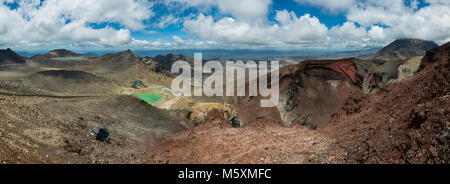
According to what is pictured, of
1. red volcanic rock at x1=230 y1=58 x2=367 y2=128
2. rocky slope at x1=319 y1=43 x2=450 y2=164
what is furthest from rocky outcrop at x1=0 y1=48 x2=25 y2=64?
rocky slope at x1=319 y1=43 x2=450 y2=164

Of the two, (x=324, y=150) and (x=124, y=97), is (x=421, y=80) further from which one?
(x=124, y=97)

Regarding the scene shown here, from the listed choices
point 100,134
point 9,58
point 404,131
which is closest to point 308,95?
point 404,131

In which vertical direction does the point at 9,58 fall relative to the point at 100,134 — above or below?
above

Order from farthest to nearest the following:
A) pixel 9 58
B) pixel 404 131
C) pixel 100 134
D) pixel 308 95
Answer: pixel 9 58 → pixel 308 95 → pixel 100 134 → pixel 404 131

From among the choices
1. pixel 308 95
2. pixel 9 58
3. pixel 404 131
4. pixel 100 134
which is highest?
pixel 9 58

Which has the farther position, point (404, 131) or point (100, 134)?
point (100, 134)

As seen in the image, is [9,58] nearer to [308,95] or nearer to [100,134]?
[100,134]

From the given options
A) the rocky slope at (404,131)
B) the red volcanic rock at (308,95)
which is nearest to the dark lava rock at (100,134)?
the red volcanic rock at (308,95)

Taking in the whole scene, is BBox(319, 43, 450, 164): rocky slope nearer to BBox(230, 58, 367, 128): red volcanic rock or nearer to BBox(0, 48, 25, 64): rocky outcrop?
BBox(230, 58, 367, 128): red volcanic rock

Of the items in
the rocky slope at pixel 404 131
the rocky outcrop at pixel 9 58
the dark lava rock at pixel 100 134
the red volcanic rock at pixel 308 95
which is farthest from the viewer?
the rocky outcrop at pixel 9 58

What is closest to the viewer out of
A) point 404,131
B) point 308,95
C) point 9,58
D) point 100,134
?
point 404,131

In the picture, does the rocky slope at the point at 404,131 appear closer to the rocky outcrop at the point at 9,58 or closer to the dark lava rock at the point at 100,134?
the dark lava rock at the point at 100,134

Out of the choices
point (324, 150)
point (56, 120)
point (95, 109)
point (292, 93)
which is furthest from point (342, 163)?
point (95, 109)
